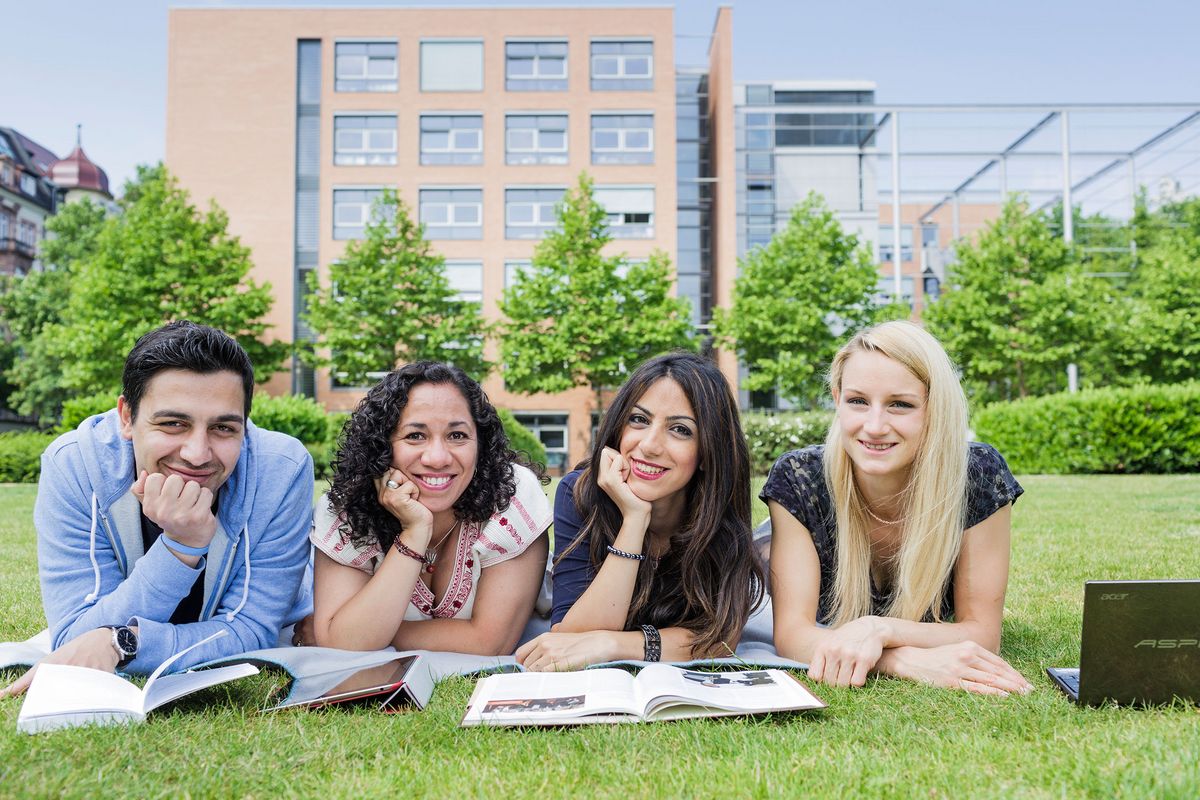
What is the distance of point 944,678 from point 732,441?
Result: 1152 mm

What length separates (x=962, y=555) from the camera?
→ 3695 mm

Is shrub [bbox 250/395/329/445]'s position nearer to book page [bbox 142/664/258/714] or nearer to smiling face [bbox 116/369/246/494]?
smiling face [bbox 116/369/246/494]

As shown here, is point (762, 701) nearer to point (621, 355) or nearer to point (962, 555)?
point (962, 555)

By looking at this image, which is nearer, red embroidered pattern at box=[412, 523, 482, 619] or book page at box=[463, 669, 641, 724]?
book page at box=[463, 669, 641, 724]

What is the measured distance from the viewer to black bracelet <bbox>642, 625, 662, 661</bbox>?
3.59 meters

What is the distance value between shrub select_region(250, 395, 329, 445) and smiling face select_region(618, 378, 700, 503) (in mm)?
18256

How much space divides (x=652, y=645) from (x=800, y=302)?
2518cm

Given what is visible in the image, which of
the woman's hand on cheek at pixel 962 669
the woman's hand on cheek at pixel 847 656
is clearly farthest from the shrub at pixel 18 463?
the woman's hand on cheek at pixel 962 669

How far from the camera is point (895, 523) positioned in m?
Answer: 3.84

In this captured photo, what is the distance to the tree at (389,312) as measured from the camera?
29.1 meters

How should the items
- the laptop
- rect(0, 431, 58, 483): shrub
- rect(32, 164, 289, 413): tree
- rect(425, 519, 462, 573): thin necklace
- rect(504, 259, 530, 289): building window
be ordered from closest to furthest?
1. the laptop
2. rect(425, 519, 462, 573): thin necklace
3. rect(0, 431, 58, 483): shrub
4. rect(32, 164, 289, 413): tree
5. rect(504, 259, 530, 289): building window

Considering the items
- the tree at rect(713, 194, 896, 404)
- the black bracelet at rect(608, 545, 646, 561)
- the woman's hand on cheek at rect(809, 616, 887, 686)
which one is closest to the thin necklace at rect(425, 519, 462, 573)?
the black bracelet at rect(608, 545, 646, 561)

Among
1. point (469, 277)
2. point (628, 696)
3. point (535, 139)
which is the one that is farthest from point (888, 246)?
point (628, 696)

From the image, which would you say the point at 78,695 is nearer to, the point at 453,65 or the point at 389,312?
the point at 389,312
